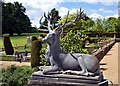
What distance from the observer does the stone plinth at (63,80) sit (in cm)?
594

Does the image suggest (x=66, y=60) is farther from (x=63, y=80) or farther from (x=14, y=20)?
(x=14, y=20)

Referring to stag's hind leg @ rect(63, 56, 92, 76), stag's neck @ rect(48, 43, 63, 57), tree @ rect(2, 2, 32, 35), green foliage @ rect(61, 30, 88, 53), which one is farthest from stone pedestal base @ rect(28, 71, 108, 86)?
tree @ rect(2, 2, 32, 35)

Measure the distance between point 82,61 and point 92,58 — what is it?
249 millimetres

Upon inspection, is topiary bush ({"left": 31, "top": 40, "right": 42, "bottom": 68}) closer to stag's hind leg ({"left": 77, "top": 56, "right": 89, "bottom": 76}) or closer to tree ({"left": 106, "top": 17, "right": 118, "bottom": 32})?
stag's hind leg ({"left": 77, "top": 56, "right": 89, "bottom": 76})

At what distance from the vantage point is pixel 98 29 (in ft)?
155

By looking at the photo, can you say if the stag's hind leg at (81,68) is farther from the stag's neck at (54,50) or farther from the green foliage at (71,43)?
the green foliage at (71,43)

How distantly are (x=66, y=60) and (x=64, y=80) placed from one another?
0.44 m

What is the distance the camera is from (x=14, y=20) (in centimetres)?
4209

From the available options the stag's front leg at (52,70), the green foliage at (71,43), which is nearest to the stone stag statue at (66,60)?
the stag's front leg at (52,70)

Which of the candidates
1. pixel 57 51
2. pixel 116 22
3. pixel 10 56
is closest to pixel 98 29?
pixel 116 22

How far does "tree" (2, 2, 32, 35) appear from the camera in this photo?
4121 cm

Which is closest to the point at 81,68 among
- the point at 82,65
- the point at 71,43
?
the point at 82,65

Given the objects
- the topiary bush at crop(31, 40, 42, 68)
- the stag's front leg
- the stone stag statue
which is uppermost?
the stone stag statue

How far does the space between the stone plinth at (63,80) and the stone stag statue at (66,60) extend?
0.13 m
